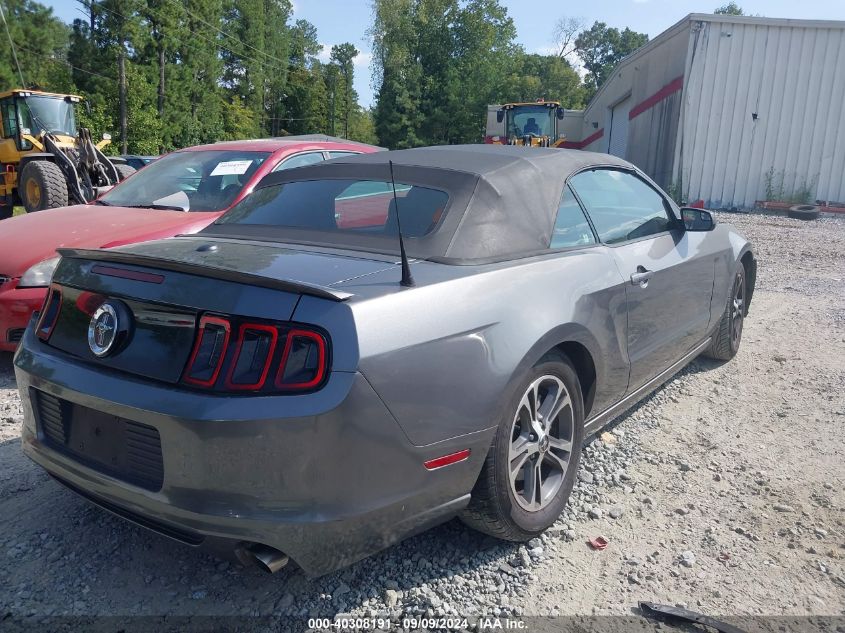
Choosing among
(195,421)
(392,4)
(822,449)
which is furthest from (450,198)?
(392,4)

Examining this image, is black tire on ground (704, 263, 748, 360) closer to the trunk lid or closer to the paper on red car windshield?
the trunk lid

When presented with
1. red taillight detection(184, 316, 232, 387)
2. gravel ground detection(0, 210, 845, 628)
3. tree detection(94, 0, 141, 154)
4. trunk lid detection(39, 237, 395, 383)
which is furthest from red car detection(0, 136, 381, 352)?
tree detection(94, 0, 141, 154)

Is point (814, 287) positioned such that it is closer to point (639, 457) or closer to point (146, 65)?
point (639, 457)

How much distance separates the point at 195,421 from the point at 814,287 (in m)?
7.98

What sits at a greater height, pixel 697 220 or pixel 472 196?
pixel 472 196

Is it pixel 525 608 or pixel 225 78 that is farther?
pixel 225 78

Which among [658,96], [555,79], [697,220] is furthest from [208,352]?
[555,79]

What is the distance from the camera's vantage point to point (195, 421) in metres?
1.95

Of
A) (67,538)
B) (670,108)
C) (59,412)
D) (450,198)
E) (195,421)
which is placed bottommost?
(67,538)

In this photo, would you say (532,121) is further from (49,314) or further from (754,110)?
(49,314)

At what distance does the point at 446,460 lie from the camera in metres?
2.23

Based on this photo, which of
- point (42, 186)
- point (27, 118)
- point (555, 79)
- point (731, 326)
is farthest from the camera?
point (555, 79)

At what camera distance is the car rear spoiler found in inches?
79.7

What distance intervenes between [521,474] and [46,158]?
543 inches
